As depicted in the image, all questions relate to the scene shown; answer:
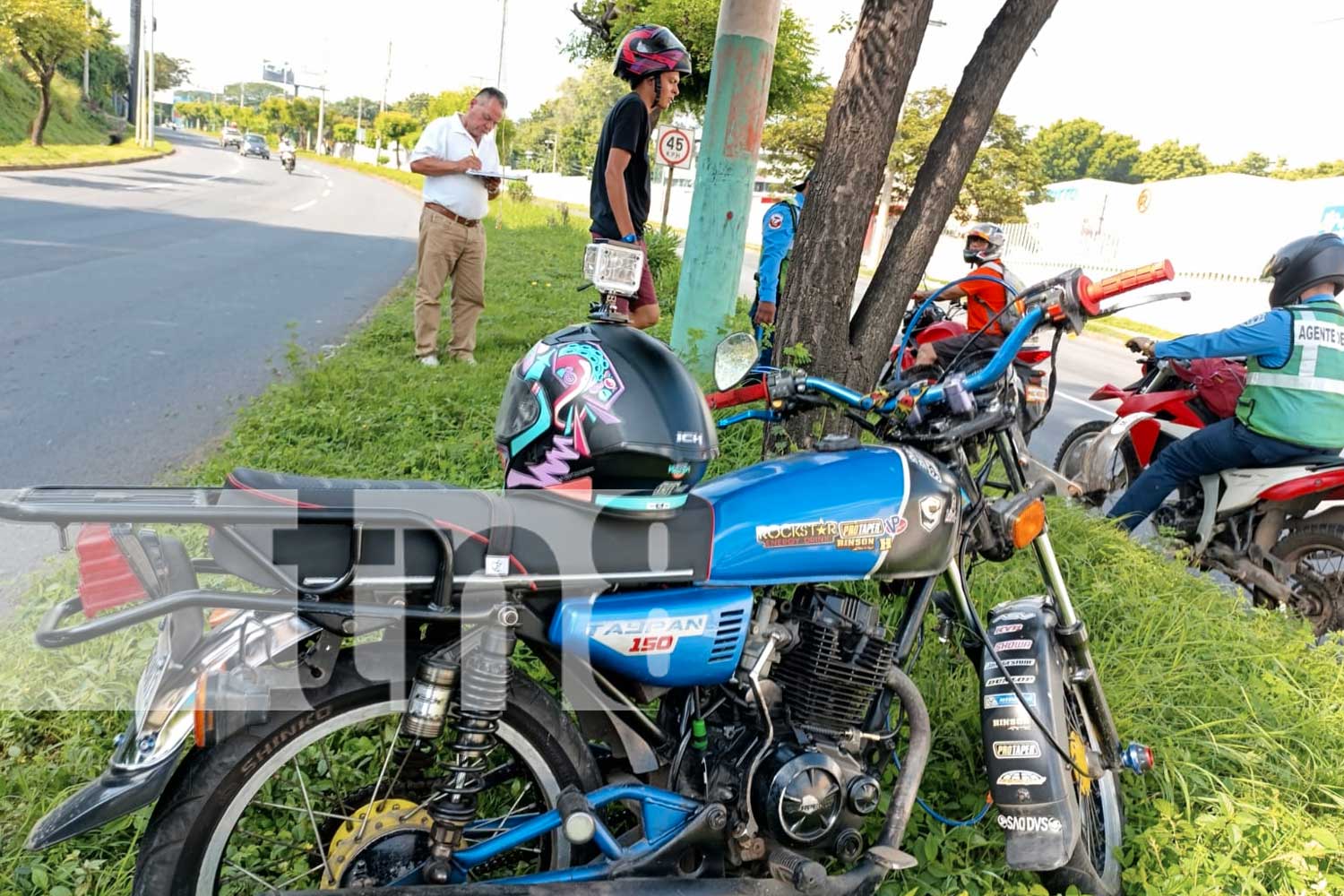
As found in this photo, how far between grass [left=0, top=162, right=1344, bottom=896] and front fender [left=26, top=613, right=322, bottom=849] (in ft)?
2.03

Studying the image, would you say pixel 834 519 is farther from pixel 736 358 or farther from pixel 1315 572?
pixel 1315 572

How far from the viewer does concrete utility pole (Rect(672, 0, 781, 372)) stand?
5730 mm

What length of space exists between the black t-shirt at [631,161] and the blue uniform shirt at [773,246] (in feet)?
3.97

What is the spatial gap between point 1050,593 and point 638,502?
4.09 ft

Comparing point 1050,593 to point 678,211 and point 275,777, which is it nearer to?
point 275,777

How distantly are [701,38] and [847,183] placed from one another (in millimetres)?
10074

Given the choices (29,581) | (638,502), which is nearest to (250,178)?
(29,581)

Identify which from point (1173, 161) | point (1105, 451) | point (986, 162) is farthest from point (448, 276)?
point (1173, 161)

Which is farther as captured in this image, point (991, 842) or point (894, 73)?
point (894, 73)

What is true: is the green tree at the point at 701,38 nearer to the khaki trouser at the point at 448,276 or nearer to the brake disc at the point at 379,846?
the khaki trouser at the point at 448,276

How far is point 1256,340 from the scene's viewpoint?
4348mm

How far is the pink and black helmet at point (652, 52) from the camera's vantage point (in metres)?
4.84

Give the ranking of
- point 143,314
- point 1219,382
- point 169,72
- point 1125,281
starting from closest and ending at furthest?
point 1125,281 → point 1219,382 → point 143,314 → point 169,72

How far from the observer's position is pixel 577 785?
6.65 ft
